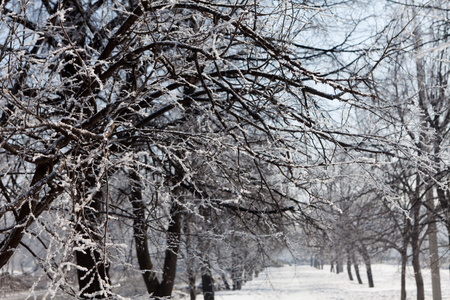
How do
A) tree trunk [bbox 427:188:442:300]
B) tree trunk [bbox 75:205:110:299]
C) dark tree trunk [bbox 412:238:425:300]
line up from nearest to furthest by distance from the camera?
tree trunk [bbox 75:205:110:299]
tree trunk [bbox 427:188:442:300]
dark tree trunk [bbox 412:238:425:300]

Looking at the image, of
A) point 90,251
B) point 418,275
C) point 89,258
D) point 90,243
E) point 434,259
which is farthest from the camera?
point 418,275

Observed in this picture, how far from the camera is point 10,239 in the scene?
3.18 m

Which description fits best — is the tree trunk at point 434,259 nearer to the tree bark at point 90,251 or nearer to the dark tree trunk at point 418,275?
the dark tree trunk at point 418,275

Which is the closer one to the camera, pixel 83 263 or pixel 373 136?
pixel 373 136

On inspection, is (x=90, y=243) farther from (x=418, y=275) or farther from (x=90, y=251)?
(x=418, y=275)

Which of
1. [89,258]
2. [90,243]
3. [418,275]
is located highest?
[90,243]

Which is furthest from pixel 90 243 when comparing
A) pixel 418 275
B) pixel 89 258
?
pixel 418 275

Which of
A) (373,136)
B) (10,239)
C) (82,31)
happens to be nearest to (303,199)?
(373,136)

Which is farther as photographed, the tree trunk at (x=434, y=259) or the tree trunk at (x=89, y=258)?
the tree trunk at (x=434, y=259)

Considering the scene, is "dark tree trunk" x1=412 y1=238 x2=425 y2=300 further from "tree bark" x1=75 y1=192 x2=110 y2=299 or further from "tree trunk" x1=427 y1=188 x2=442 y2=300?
"tree bark" x1=75 y1=192 x2=110 y2=299

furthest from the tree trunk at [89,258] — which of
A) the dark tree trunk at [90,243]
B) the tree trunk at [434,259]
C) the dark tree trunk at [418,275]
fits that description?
the dark tree trunk at [418,275]

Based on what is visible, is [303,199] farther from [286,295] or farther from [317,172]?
[286,295]

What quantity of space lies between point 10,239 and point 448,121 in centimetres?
1075

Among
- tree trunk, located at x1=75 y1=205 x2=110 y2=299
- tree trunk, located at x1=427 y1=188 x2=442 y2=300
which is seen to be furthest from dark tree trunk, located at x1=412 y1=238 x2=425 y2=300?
tree trunk, located at x1=75 y1=205 x2=110 y2=299
